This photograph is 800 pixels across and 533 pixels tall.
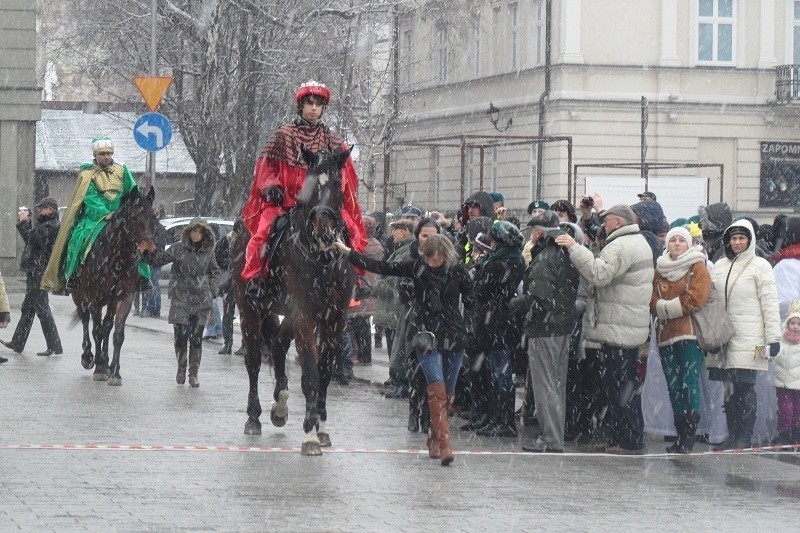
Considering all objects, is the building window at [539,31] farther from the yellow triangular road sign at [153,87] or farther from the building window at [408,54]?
the yellow triangular road sign at [153,87]

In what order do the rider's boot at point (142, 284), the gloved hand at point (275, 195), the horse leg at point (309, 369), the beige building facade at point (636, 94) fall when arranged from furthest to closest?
1. the beige building facade at point (636, 94)
2. the rider's boot at point (142, 284)
3. the gloved hand at point (275, 195)
4. the horse leg at point (309, 369)

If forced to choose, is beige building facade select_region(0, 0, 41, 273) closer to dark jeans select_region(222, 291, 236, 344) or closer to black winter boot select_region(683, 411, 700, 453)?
dark jeans select_region(222, 291, 236, 344)

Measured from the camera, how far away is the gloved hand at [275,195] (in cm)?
1175

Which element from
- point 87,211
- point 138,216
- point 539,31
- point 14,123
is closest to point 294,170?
point 138,216

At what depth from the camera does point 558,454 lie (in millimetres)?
12211

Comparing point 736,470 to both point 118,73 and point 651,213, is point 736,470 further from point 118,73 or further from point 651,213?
point 118,73

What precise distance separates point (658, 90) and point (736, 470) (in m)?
33.3

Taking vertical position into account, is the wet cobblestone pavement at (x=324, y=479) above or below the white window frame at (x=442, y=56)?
below

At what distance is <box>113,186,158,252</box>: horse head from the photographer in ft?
53.0

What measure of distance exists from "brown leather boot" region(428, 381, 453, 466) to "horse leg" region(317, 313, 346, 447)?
2.77ft

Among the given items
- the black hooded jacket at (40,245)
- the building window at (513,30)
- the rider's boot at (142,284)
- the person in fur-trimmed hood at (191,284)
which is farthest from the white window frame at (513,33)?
the rider's boot at (142,284)

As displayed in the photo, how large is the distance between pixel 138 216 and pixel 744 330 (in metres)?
6.39

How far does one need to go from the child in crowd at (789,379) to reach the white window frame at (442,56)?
36.6m

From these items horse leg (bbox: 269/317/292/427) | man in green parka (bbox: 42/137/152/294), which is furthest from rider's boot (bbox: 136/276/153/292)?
horse leg (bbox: 269/317/292/427)
